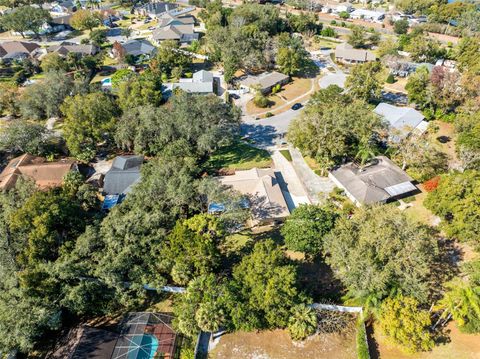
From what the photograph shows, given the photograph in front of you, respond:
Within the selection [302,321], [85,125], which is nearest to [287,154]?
[302,321]

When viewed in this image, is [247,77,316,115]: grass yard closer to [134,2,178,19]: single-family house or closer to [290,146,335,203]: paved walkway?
[290,146,335,203]: paved walkway

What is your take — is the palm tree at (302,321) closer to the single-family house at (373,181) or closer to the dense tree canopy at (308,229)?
the dense tree canopy at (308,229)

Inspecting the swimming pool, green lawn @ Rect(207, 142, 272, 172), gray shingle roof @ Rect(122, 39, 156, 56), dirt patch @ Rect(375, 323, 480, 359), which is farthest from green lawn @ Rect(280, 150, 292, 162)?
gray shingle roof @ Rect(122, 39, 156, 56)

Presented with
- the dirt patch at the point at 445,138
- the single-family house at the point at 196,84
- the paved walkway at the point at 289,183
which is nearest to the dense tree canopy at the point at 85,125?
the single-family house at the point at 196,84

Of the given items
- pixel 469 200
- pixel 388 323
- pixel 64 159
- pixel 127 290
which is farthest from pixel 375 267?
pixel 64 159

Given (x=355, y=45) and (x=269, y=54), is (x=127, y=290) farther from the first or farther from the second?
(x=355, y=45)

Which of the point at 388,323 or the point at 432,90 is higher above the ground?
the point at 432,90
